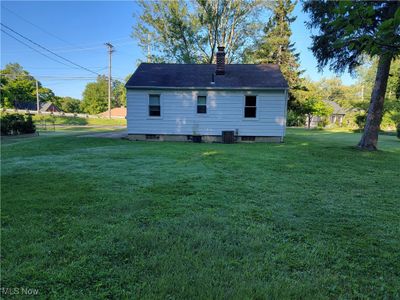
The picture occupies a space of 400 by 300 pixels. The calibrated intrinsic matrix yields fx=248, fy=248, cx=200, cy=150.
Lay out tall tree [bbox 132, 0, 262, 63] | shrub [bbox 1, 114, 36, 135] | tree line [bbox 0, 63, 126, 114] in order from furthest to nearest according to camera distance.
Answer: tree line [bbox 0, 63, 126, 114], tall tree [bbox 132, 0, 262, 63], shrub [bbox 1, 114, 36, 135]

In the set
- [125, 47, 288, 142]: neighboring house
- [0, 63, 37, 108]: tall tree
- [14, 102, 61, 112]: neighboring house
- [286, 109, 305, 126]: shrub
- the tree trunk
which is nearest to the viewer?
the tree trunk

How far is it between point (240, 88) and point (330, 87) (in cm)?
6128

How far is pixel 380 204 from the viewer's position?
3.91 metres

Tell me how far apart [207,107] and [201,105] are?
346 millimetres

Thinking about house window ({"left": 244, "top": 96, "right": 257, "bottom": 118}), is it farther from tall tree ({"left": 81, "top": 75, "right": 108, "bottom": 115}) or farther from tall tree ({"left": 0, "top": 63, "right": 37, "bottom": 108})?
tall tree ({"left": 81, "top": 75, "right": 108, "bottom": 115})

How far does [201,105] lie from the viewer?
43.6ft

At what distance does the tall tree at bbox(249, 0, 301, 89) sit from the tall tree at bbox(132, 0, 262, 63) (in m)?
1.56

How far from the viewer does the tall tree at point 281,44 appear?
80.5ft

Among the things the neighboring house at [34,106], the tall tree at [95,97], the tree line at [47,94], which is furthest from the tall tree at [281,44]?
Answer: the tall tree at [95,97]

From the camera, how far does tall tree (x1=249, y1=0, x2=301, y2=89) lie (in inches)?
966

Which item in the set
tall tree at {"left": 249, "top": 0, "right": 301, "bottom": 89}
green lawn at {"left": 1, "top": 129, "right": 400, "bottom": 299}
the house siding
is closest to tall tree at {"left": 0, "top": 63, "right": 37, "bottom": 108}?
the house siding

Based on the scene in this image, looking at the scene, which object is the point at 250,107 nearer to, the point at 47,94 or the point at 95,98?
the point at 47,94

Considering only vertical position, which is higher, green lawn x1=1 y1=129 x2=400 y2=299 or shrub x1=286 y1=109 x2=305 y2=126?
shrub x1=286 y1=109 x2=305 y2=126

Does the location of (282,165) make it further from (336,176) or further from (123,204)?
(123,204)
